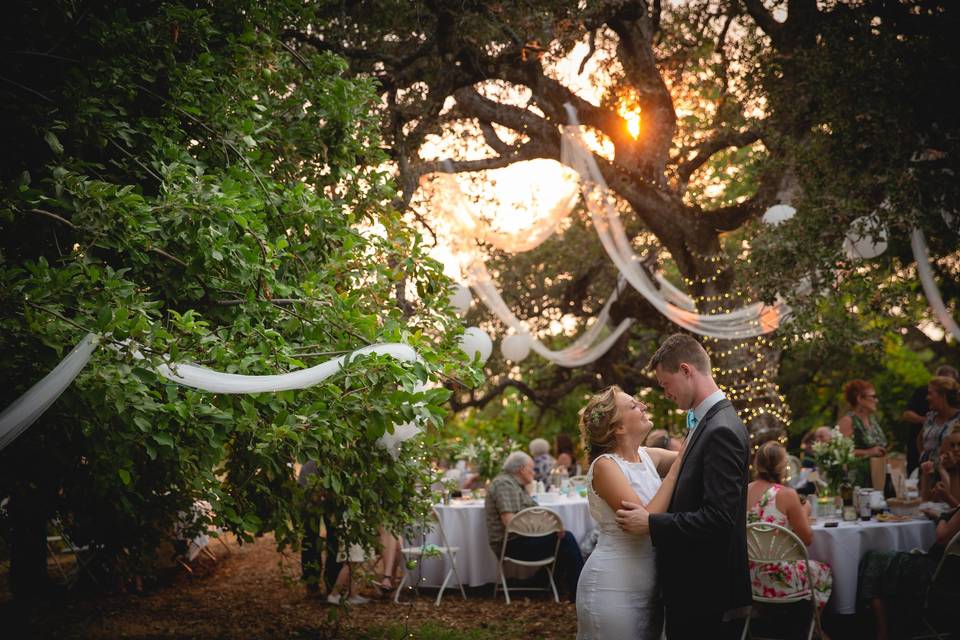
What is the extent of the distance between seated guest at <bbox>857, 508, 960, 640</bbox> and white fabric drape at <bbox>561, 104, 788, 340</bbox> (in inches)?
136

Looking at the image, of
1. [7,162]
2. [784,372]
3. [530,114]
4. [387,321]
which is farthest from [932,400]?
Result: [784,372]

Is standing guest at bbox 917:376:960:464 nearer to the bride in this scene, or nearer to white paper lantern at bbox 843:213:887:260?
white paper lantern at bbox 843:213:887:260

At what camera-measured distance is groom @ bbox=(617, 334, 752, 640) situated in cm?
262

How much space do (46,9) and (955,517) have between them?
535 cm

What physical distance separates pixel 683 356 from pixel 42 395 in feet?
7.14

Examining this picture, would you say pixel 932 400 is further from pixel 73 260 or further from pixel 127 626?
pixel 127 626

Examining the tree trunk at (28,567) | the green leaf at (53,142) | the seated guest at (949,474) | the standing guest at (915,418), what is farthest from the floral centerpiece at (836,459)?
the tree trunk at (28,567)

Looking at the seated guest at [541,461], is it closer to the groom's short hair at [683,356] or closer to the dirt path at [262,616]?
the dirt path at [262,616]

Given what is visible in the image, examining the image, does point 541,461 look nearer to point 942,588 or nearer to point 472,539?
point 472,539

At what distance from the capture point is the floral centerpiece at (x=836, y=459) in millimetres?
6031

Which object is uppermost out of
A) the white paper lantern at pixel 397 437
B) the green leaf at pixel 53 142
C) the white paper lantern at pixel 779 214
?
the white paper lantern at pixel 779 214

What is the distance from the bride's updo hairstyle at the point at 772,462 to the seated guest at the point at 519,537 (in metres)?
2.39

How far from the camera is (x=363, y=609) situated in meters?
7.06

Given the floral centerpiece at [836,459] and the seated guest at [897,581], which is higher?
the floral centerpiece at [836,459]
